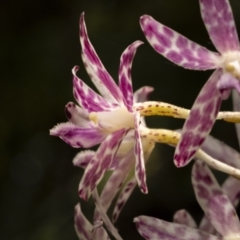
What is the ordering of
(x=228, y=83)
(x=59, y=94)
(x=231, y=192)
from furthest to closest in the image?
(x=59, y=94), (x=231, y=192), (x=228, y=83)

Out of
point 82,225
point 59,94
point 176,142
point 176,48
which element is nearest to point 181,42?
point 176,48

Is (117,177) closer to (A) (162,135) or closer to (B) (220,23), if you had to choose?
(A) (162,135)

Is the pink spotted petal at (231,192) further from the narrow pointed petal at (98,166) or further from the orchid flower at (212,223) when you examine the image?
the narrow pointed petal at (98,166)

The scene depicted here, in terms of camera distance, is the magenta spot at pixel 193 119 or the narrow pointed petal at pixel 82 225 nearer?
the magenta spot at pixel 193 119

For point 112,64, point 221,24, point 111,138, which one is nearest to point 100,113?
point 111,138

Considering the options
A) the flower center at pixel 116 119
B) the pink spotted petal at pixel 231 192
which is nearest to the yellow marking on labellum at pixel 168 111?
the flower center at pixel 116 119

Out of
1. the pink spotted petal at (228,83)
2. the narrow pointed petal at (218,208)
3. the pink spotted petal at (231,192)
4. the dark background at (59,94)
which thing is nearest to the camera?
the pink spotted petal at (228,83)

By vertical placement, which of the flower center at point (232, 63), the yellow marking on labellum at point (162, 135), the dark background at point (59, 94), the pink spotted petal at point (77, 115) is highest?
the flower center at point (232, 63)
